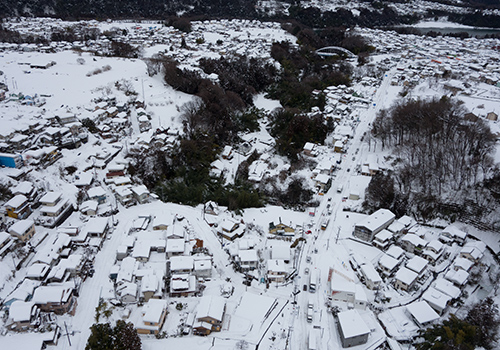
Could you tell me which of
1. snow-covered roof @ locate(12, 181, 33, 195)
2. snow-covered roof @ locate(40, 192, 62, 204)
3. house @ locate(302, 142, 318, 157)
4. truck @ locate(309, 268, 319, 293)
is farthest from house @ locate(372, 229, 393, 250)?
snow-covered roof @ locate(12, 181, 33, 195)

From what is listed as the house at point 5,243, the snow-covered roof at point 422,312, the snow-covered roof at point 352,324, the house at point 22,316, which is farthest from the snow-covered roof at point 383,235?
the house at point 5,243

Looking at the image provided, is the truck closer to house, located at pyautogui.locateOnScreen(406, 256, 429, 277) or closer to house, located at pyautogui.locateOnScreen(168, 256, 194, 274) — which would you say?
house, located at pyautogui.locateOnScreen(406, 256, 429, 277)

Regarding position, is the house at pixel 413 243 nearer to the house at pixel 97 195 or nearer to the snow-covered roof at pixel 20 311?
the house at pixel 97 195

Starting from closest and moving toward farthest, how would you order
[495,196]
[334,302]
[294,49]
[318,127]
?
[334,302]
[495,196]
[318,127]
[294,49]

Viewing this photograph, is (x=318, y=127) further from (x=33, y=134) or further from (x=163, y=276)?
(x=33, y=134)

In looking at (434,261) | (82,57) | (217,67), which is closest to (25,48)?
(82,57)

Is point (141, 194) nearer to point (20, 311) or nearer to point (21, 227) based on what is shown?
point (21, 227)
